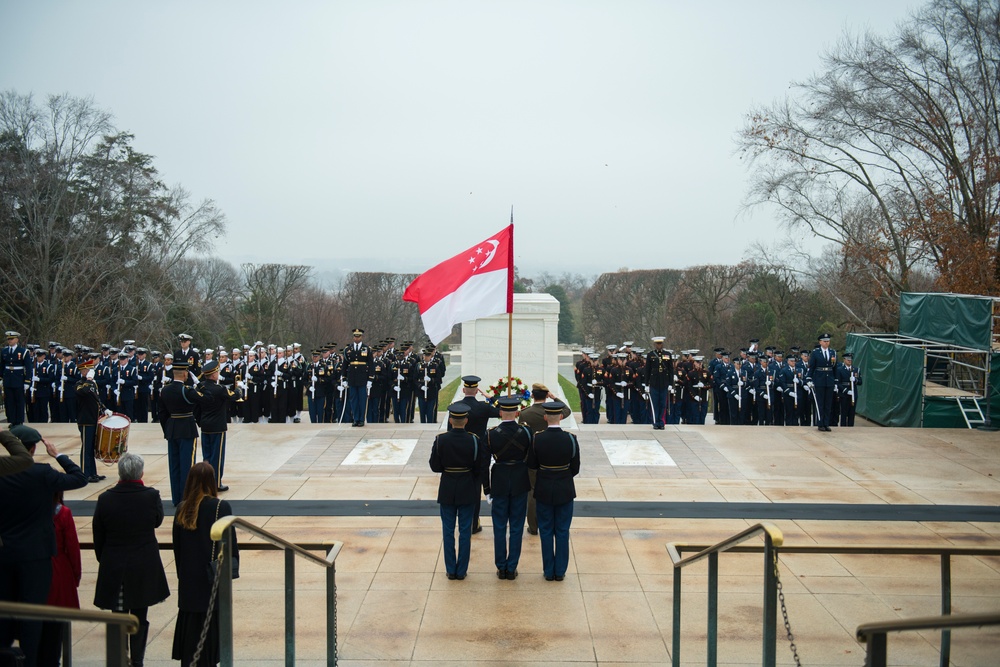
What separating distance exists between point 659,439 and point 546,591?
7.30 metres

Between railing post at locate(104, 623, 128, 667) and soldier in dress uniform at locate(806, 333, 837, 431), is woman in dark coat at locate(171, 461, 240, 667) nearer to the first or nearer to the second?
railing post at locate(104, 623, 128, 667)

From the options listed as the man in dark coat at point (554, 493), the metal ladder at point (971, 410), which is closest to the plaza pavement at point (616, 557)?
the man in dark coat at point (554, 493)

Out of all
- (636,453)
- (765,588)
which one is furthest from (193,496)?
(636,453)

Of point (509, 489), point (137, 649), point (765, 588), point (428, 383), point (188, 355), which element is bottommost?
point (137, 649)

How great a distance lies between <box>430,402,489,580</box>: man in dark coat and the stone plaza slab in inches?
190

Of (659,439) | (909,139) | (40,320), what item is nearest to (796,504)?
(659,439)

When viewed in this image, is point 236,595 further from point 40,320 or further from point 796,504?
point 40,320

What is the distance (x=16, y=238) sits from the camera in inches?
1200

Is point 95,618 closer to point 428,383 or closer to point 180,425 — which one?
Answer: point 180,425

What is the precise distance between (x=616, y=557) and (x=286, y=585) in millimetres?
3779

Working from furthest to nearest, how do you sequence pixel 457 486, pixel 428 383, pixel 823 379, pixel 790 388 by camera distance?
1. pixel 428 383
2. pixel 790 388
3. pixel 823 379
4. pixel 457 486

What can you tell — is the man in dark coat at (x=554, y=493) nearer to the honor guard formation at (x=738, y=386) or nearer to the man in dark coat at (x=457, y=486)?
the man in dark coat at (x=457, y=486)

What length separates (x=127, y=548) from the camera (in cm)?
498

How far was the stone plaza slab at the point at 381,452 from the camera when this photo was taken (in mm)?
12164
